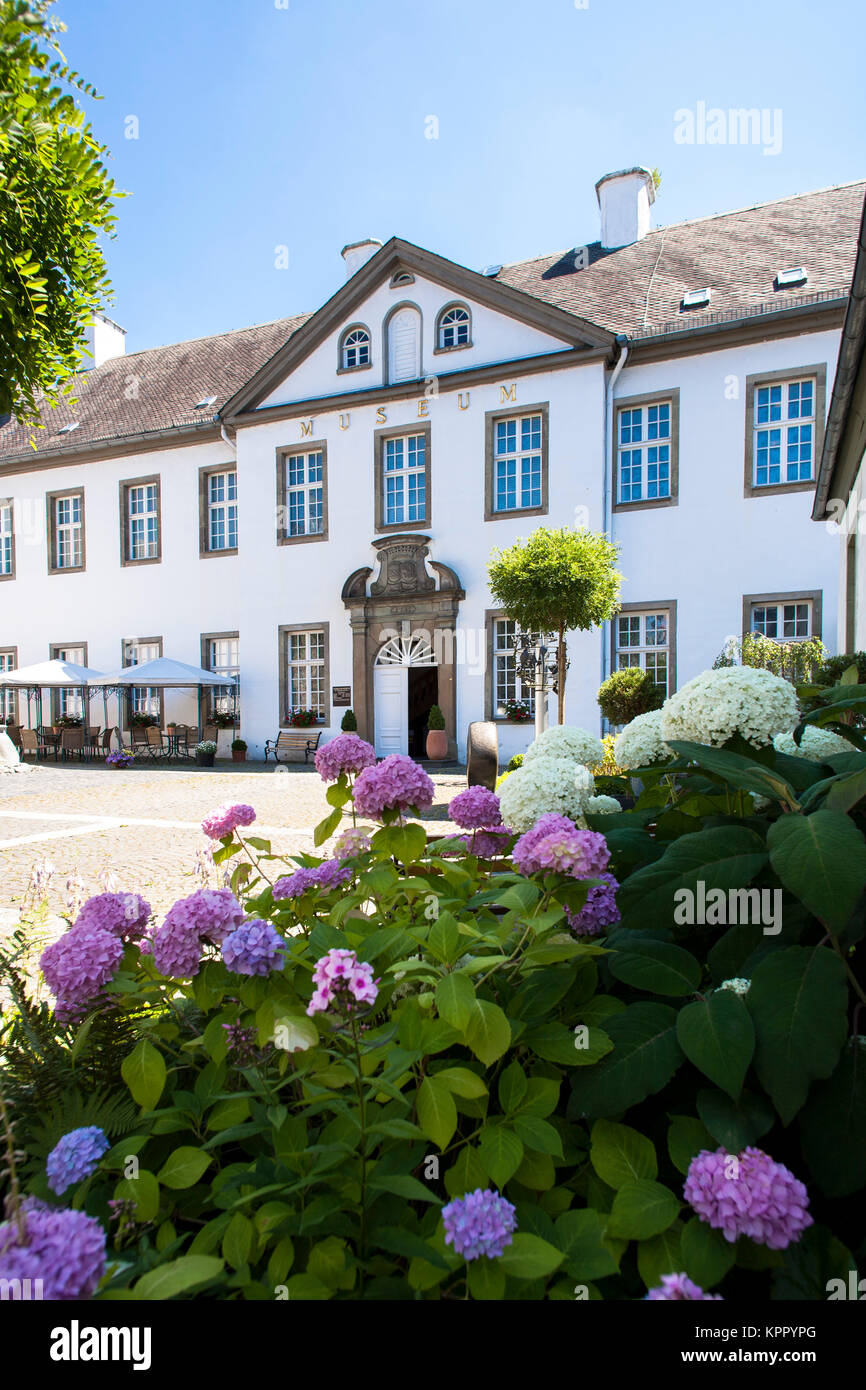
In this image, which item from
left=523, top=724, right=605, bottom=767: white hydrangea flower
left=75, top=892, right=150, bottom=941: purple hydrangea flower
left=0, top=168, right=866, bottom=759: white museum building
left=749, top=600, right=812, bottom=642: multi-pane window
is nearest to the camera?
left=75, top=892, right=150, bottom=941: purple hydrangea flower

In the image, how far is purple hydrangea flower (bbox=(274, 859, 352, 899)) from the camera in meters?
1.71

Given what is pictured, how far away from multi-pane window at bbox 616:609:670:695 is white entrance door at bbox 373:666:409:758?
16.6 ft

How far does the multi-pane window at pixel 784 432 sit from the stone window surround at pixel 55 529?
18073mm

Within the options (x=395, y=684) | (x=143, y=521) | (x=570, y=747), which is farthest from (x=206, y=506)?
(x=570, y=747)

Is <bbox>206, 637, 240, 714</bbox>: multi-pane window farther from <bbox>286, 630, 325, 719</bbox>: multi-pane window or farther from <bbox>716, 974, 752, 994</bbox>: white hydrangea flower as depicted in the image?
<bbox>716, 974, 752, 994</bbox>: white hydrangea flower

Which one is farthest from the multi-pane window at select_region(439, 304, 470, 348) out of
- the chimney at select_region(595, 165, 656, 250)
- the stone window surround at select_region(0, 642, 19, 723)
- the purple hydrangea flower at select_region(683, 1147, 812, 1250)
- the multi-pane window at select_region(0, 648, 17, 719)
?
the purple hydrangea flower at select_region(683, 1147, 812, 1250)

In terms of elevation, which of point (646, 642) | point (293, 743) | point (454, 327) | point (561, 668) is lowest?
point (293, 743)

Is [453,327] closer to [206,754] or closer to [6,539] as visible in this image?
[206,754]

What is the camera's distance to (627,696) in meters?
12.7

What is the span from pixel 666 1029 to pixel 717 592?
592 inches

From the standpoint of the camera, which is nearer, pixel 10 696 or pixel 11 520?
pixel 10 696

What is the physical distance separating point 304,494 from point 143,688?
7.30 meters

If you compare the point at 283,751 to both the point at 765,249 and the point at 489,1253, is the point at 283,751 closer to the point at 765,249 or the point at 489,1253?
the point at 765,249

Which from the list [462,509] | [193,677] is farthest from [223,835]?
[193,677]
